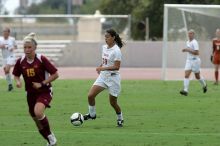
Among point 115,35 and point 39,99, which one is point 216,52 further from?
point 39,99

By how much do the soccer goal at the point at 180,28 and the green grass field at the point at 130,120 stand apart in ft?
16.7

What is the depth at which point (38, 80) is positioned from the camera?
14.0m

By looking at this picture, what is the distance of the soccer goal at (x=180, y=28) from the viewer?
111 feet

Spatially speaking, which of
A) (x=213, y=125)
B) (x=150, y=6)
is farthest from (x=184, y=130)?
(x=150, y=6)

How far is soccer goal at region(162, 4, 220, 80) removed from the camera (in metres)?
33.8

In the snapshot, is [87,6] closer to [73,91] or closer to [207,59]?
[207,59]

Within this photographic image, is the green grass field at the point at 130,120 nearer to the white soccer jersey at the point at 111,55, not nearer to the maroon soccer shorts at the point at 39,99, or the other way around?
the maroon soccer shorts at the point at 39,99

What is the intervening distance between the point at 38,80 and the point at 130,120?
16.8 ft

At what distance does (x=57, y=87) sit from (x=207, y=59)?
9.51 meters

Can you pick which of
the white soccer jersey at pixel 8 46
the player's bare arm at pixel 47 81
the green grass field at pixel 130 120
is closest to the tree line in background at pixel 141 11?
the white soccer jersey at pixel 8 46

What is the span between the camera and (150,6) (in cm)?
5412

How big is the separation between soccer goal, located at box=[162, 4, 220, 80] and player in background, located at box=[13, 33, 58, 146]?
19.9 metres

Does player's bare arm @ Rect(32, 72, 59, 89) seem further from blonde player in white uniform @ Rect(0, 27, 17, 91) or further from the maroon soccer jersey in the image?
blonde player in white uniform @ Rect(0, 27, 17, 91)

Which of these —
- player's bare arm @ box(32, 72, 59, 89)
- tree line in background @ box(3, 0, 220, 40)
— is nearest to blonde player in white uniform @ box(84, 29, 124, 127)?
player's bare arm @ box(32, 72, 59, 89)
